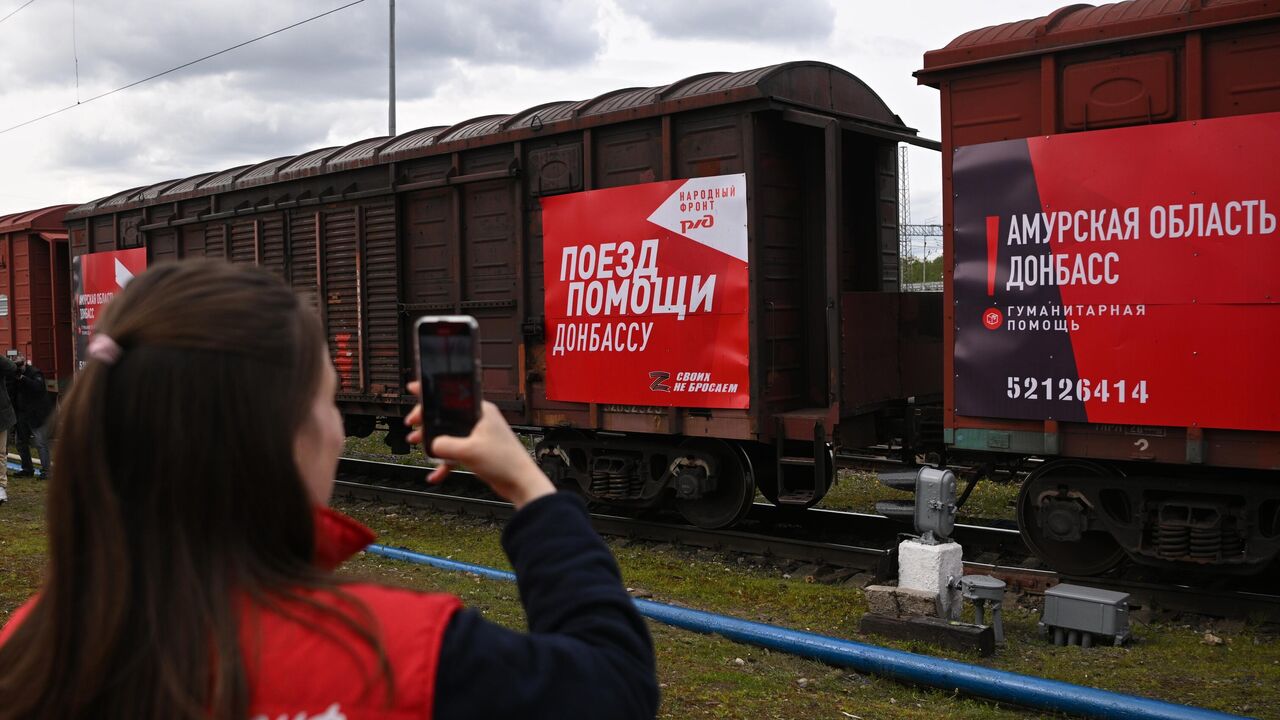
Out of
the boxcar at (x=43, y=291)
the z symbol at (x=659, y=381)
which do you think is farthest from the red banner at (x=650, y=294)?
the boxcar at (x=43, y=291)

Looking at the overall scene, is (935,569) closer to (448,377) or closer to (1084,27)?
(1084,27)

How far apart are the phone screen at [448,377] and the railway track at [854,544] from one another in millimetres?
6399

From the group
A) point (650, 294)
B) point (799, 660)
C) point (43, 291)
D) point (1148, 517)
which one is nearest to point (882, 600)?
point (799, 660)

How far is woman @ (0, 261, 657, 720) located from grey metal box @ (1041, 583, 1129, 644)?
223 inches

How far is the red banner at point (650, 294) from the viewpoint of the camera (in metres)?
8.88

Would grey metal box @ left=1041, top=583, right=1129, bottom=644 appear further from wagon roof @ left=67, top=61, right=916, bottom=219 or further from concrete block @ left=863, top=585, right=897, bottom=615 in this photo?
wagon roof @ left=67, top=61, right=916, bottom=219

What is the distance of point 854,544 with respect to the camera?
9305mm

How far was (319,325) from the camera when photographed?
1.41m

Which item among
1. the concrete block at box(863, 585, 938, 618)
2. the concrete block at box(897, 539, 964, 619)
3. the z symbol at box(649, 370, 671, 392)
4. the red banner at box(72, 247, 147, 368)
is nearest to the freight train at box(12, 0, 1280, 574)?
the z symbol at box(649, 370, 671, 392)

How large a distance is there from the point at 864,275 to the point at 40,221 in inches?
629

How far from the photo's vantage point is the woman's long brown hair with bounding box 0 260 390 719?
1.20 meters

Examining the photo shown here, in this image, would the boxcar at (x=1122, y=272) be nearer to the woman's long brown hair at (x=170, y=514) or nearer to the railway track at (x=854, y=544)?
the railway track at (x=854, y=544)

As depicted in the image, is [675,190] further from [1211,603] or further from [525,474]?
[525,474]

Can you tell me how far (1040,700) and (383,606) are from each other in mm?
4350
